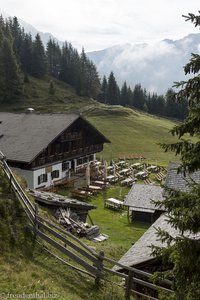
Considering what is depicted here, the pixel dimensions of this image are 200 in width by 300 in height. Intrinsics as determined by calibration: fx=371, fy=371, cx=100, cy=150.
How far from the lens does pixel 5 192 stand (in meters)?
16.1

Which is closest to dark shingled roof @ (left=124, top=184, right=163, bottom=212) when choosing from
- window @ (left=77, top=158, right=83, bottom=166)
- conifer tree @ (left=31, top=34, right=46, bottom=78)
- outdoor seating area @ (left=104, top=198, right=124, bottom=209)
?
outdoor seating area @ (left=104, top=198, right=124, bottom=209)

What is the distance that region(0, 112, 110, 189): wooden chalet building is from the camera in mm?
40406

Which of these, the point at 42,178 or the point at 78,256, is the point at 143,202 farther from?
the point at 78,256

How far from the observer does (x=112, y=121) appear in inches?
3600

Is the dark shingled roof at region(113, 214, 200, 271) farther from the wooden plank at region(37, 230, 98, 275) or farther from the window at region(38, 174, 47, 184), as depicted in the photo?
the window at region(38, 174, 47, 184)

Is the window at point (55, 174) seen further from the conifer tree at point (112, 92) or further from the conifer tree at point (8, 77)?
the conifer tree at point (112, 92)

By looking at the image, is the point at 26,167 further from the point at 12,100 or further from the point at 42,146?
the point at 12,100

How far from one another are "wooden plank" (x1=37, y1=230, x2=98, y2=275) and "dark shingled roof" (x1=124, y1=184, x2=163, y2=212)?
1901cm

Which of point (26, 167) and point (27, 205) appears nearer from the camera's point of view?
point (27, 205)

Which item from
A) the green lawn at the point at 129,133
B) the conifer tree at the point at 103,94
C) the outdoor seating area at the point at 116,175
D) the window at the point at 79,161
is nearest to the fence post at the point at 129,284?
the outdoor seating area at the point at 116,175

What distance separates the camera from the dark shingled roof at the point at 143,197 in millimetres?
32969

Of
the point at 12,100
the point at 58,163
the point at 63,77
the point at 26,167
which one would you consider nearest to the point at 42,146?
the point at 26,167

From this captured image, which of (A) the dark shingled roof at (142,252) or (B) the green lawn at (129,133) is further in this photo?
(B) the green lawn at (129,133)

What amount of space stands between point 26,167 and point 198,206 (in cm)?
3346
